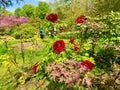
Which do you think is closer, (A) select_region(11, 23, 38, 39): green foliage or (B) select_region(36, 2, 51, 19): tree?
(A) select_region(11, 23, 38, 39): green foliage

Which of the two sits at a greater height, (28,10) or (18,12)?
(28,10)

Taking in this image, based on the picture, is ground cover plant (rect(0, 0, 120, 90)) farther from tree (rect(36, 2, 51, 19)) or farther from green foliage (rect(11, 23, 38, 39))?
tree (rect(36, 2, 51, 19))

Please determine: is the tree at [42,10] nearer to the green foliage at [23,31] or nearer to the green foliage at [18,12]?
the green foliage at [18,12]

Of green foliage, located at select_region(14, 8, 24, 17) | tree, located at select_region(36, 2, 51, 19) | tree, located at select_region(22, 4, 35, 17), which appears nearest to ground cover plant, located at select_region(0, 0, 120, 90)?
→ tree, located at select_region(36, 2, 51, 19)

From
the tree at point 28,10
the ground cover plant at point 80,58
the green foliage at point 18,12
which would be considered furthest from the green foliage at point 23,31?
the green foliage at point 18,12

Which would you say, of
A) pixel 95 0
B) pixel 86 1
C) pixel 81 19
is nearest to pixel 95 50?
pixel 81 19

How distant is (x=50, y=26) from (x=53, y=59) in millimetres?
1561

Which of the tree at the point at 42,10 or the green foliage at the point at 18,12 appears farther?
the green foliage at the point at 18,12

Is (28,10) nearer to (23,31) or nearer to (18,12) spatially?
(18,12)

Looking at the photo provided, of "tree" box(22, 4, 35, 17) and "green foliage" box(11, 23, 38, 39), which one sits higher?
"green foliage" box(11, 23, 38, 39)

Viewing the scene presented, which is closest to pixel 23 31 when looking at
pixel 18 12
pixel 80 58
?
pixel 80 58

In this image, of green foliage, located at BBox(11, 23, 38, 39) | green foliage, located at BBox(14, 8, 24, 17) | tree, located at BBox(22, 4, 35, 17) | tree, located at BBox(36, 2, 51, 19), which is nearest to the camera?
green foliage, located at BBox(11, 23, 38, 39)

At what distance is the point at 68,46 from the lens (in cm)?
601

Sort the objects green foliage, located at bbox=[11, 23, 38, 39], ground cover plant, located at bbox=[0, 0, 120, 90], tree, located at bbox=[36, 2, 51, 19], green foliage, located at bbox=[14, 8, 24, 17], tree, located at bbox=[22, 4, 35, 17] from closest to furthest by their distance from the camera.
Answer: ground cover plant, located at bbox=[0, 0, 120, 90]
green foliage, located at bbox=[11, 23, 38, 39]
tree, located at bbox=[36, 2, 51, 19]
tree, located at bbox=[22, 4, 35, 17]
green foliage, located at bbox=[14, 8, 24, 17]
